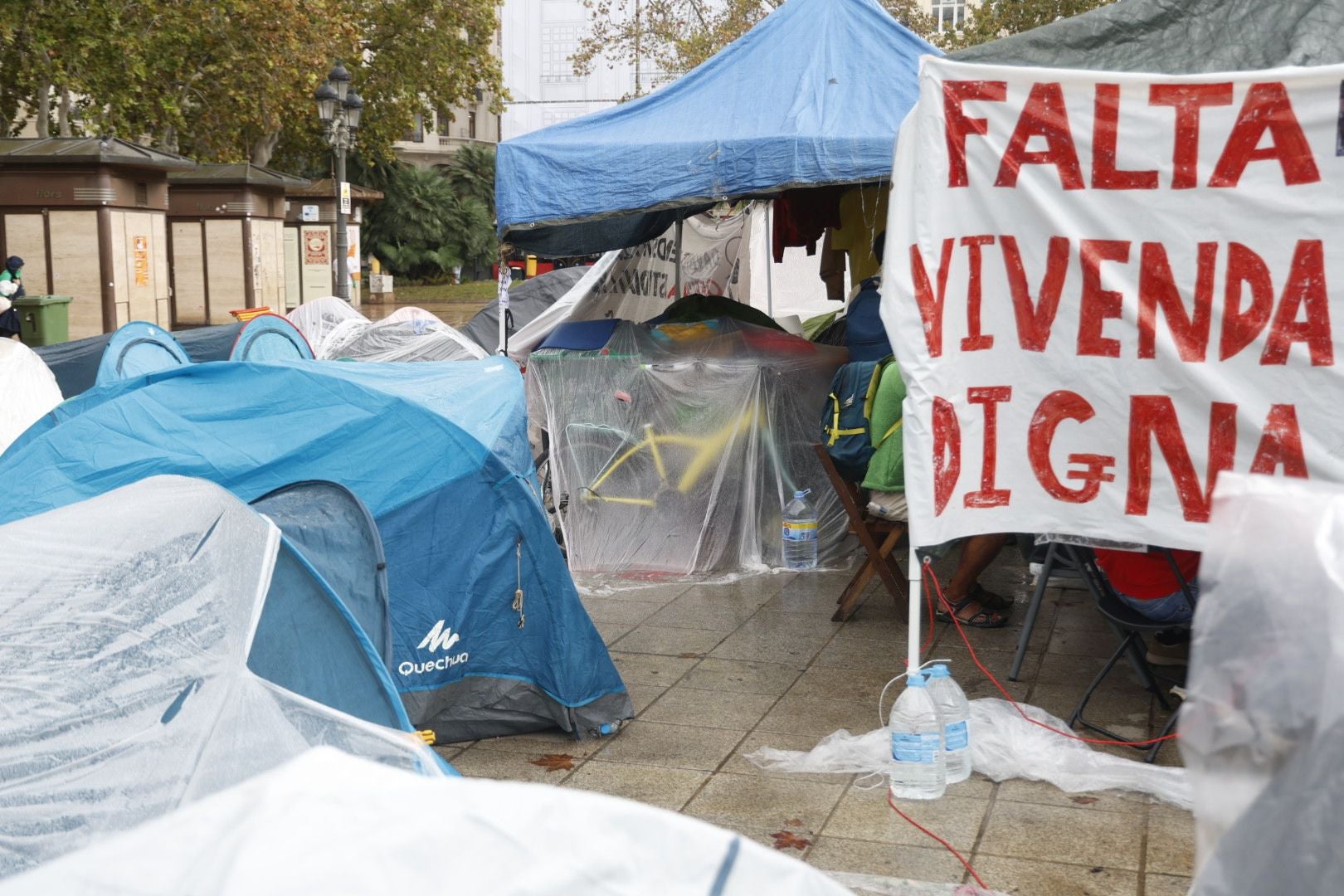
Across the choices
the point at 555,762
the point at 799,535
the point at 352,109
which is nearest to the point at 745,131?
the point at 799,535

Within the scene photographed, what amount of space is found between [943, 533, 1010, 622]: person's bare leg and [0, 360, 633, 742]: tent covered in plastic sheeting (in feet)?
7.04

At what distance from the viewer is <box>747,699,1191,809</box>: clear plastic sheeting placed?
4.80 meters

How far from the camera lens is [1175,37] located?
502 centimetres

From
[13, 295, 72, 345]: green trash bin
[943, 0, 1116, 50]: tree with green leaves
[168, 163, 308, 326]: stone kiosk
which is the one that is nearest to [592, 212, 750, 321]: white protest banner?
[13, 295, 72, 345]: green trash bin

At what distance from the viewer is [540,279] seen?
15023 mm

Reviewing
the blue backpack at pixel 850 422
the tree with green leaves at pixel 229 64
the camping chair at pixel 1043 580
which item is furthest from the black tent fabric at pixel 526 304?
the tree with green leaves at pixel 229 64

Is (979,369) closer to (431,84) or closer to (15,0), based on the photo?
(15,0)

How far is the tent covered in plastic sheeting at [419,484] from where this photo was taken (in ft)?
16.5

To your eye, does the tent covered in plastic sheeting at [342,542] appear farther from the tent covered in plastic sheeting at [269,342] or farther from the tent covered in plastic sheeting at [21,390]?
the tent covered in plastic sheeting at [269,342]

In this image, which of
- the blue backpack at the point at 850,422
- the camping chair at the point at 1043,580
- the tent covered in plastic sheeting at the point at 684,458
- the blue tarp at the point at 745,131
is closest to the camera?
the camping chair at the point at 1043,580

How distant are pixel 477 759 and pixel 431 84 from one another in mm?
33812

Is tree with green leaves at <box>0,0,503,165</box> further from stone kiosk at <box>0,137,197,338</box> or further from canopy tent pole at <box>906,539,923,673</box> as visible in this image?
canopy tent pole at <box>906,539,923,673</box>

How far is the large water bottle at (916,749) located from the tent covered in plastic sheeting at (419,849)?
3.19 m

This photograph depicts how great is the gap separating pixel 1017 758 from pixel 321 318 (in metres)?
12.1
